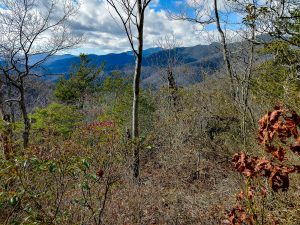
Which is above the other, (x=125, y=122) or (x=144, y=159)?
(x=125, y=122)

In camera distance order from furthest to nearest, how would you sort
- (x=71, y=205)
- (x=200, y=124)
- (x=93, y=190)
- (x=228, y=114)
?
(x=200, y=124) < (x=228, y=114) < (x=93, y=190) < (x=71, y=205)

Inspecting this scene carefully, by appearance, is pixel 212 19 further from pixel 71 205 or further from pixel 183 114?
pixel 71 205

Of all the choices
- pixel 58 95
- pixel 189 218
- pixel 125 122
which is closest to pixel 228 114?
pixel 189 218

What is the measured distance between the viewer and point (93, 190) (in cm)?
595

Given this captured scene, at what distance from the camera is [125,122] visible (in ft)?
48.5

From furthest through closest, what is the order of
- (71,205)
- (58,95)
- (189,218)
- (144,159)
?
(58,95)
(144,159)
(189,218)
(71,205)

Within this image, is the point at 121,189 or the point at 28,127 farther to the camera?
the point at 28,127

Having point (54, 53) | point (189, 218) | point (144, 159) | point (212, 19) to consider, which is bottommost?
point (144, 159)

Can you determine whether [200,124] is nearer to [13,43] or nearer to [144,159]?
[144,159]

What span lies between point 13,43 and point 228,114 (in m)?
7.83

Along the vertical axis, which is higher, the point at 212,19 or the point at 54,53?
the point at 212,19

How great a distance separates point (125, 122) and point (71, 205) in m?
9.46

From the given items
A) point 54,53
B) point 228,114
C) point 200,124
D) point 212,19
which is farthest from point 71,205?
point 212,19

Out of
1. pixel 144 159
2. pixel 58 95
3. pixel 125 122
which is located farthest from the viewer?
pixel 58 95
